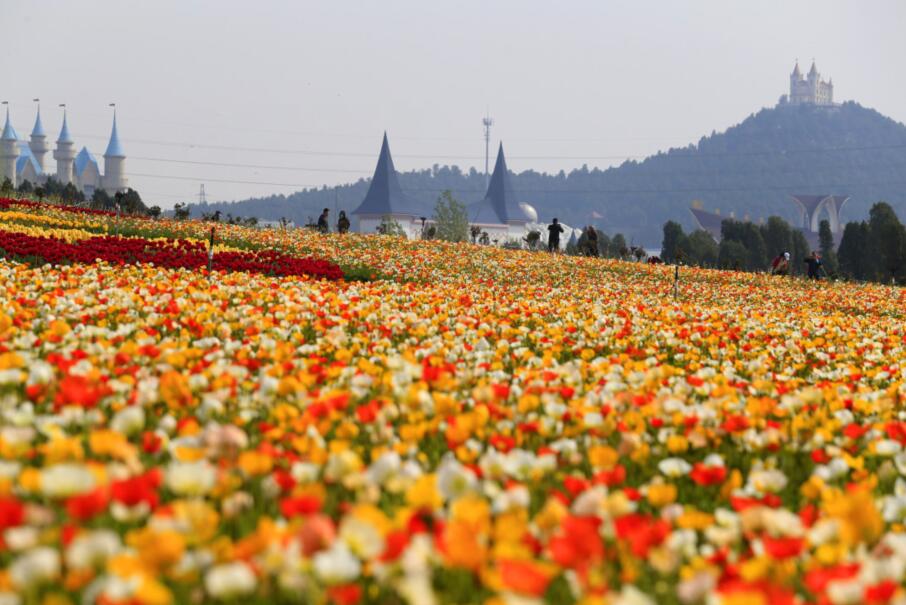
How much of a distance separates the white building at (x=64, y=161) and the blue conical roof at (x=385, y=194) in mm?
38477

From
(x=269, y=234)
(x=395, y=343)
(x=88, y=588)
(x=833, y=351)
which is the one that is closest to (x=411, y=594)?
(x=88, y=588)

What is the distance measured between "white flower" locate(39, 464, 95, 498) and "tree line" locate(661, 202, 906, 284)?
1889 inches

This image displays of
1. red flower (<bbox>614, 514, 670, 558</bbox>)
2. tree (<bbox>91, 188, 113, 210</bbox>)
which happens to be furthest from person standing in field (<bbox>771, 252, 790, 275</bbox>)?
red flower (<bbox>614, 514, 670, 558</bbox>)

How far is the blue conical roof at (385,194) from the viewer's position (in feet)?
483

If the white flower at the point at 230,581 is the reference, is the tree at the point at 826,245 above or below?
above

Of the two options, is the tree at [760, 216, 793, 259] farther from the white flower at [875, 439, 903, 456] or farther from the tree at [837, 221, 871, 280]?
the white flower at [875, 439, 903, 456]

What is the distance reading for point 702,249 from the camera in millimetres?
69125

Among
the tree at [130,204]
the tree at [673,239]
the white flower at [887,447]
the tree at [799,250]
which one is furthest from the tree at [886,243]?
the white flower at [887,447]

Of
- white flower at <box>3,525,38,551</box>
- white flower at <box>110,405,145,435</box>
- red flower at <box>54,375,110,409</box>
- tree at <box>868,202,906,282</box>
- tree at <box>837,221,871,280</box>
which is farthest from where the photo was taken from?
tree at <box>837,221,871,280</box>

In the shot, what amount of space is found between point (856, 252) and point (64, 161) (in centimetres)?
14343

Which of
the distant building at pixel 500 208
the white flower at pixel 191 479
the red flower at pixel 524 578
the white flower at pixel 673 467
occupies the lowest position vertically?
the white flower at pixel 673 467

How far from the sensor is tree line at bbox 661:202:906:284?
50781 mm

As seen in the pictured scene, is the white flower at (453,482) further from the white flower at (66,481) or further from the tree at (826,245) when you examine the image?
the tree at (826,245)

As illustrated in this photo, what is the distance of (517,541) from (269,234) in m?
25.7
